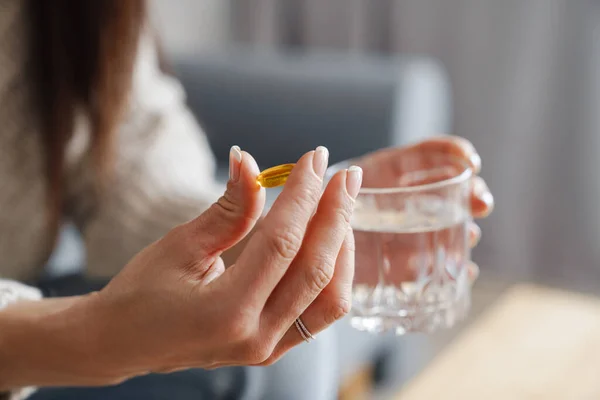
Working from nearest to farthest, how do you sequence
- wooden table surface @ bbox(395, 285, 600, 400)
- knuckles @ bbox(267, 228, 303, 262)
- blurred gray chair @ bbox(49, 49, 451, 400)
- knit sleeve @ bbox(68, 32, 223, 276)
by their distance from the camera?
knuckles @ bbox(267, 228, 303, 262) → knit sleeve @ bbox(68, 32, 223, 276) → wooden table surface @ bbox(395, 285, 600, 400) → blurred gray chair @ bbox(49, 49, 451, 400)

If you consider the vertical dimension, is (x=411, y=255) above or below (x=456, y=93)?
above

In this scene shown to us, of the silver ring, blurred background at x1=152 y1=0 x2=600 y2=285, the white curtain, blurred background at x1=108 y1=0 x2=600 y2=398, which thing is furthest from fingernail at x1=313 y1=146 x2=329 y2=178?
the white curtain

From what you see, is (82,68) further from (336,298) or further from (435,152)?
(336,298)

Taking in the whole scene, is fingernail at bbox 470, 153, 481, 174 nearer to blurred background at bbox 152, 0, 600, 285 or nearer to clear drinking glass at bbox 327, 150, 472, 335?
clear drinking glass at bbox 327, 150, 472, 335

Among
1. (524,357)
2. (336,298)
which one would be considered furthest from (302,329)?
(524,357)

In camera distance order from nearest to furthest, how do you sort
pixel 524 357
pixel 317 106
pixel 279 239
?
pixel 279 239 < pixel 524 357 < pixel 317 106

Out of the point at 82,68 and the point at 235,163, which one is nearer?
the point at 235,163

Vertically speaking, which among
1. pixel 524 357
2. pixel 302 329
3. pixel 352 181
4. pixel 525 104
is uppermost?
pixel 352 181

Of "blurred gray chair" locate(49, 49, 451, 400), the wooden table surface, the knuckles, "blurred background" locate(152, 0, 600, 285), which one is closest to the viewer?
the knuckles
